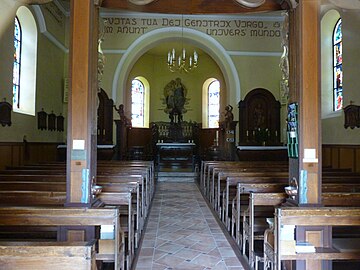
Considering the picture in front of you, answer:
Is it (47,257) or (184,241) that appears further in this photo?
(184,241)

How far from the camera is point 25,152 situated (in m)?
8.70

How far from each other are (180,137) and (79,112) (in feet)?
36.1

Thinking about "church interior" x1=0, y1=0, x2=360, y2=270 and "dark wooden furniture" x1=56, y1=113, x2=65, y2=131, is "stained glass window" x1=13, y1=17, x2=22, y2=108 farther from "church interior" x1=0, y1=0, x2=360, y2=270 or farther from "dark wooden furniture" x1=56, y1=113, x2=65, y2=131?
"dark wooden furniture" x1=56, y1=113, x2=65, y2=131

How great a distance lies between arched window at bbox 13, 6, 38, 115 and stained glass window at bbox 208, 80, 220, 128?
27.4 feet

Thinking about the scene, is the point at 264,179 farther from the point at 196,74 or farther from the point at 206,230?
the point at 196,74

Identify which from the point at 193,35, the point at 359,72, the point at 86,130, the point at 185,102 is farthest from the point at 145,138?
the point at 86,130

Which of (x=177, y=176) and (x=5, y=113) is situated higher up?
(x=5, y=113)

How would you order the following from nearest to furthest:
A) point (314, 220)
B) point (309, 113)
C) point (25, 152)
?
point (314, 220) < point (309, 113) < point (25, 152)

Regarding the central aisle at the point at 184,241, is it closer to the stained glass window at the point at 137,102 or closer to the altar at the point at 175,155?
the altar at the point at 175,155

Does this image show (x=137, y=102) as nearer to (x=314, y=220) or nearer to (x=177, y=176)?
(x=177, y=176)

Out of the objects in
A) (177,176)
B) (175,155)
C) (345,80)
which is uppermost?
(345,80)

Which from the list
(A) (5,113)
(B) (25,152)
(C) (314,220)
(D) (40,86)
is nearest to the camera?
(C) (314,220)

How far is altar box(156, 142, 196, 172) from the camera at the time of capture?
12758 mm

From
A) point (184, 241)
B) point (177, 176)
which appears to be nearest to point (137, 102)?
point (177, 176)
